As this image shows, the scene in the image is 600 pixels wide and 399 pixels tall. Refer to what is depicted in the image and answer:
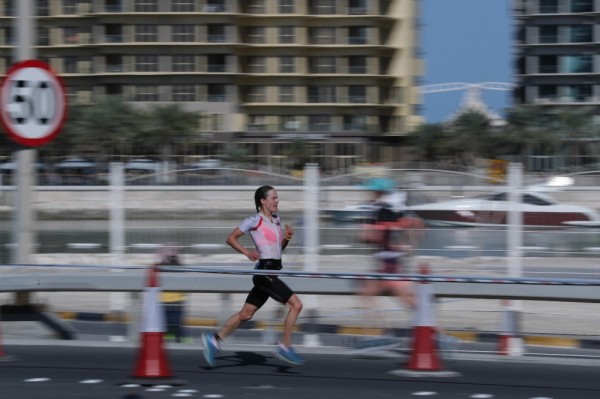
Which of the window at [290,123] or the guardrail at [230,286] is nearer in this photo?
the guardrail at [230,286]

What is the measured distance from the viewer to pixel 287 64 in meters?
67.8

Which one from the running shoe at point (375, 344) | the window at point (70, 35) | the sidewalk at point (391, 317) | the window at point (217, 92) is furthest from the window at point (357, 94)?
the running shoe at point (375, 344)

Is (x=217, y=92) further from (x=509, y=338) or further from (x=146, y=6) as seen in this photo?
(x=509, y=338)

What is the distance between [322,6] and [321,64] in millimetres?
3788

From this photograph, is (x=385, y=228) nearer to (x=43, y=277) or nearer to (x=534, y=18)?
(x=43, y=277)

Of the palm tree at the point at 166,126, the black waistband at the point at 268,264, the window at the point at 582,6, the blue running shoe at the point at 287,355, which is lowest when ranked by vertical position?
the blue running shoe at the point at 287,355

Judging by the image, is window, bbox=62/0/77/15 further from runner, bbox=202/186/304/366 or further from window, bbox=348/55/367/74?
runner, bbox=202/186/304/366

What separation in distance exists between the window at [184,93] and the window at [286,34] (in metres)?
6.58

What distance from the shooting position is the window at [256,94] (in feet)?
223

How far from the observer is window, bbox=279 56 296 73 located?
6769 cm

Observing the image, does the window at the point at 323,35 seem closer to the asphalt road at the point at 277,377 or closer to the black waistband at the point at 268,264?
the asphalt road at the point at 277,377

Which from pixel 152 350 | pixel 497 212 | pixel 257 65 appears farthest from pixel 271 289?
pixel 257 65

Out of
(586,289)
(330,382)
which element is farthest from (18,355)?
(586,289)

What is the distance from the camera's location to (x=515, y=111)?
Answer: 6600 cm
